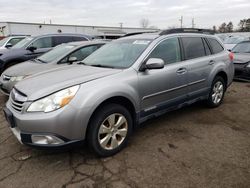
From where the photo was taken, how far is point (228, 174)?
111 inches

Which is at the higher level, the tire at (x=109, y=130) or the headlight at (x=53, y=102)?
the headlight at (x=53, y=102)

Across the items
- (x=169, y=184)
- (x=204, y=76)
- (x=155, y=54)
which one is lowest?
(x=169, y=184)

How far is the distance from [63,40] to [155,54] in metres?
6.04

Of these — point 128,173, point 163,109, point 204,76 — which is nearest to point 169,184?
point 128,173

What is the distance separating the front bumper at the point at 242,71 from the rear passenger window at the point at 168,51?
456 cm

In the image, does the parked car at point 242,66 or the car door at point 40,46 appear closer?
the parked car at point 242,66

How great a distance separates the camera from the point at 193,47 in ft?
14.9

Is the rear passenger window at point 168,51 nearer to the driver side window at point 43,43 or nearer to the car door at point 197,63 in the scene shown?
the car door at point 197,63

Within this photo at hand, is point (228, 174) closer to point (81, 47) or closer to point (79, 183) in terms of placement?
point (79, 183)

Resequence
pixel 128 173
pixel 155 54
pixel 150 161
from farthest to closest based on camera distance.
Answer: pixel 155 54 < pixel 150 161 < pixel 128 173

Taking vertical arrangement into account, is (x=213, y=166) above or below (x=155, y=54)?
below

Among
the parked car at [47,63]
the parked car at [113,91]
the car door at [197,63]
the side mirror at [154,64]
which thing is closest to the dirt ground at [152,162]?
the parked car at [113,91]

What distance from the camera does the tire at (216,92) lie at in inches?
198

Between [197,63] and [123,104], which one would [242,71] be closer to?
[197,63]
